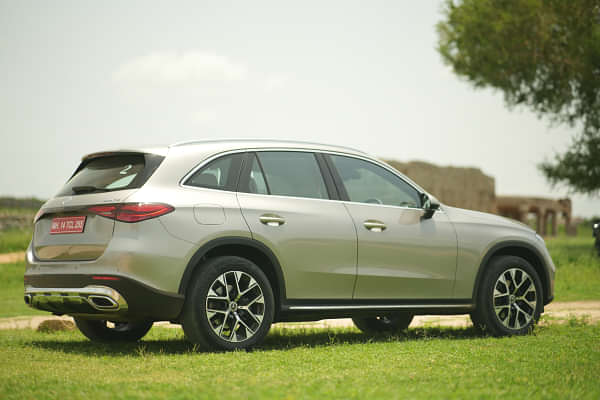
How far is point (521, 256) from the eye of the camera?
8836 mm

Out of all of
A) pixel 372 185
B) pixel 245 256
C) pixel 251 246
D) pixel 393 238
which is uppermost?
pixel 372 185

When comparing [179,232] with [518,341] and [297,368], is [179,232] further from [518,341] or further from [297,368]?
[518,341]

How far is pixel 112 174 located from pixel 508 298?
4.43m

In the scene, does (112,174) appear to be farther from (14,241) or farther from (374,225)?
(14,241)

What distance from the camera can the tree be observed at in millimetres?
25719

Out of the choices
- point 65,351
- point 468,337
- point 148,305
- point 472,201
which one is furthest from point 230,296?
point 472,201

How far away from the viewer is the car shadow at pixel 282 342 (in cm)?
716

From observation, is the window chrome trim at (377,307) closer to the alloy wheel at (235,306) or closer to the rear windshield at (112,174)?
the alloy wheel at (235,306)

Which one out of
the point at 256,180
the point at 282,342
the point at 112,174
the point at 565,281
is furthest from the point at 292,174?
the point at 565,281

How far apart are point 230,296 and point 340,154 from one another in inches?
76.9

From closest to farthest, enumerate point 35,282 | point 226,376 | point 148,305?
point 226,376, point 148,305, point 35,282

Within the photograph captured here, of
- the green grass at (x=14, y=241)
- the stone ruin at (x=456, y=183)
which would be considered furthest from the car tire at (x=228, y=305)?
the stone ruin at (x=456, y=183)

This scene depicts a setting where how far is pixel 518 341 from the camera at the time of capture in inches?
306

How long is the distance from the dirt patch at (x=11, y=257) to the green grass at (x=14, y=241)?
63cm
